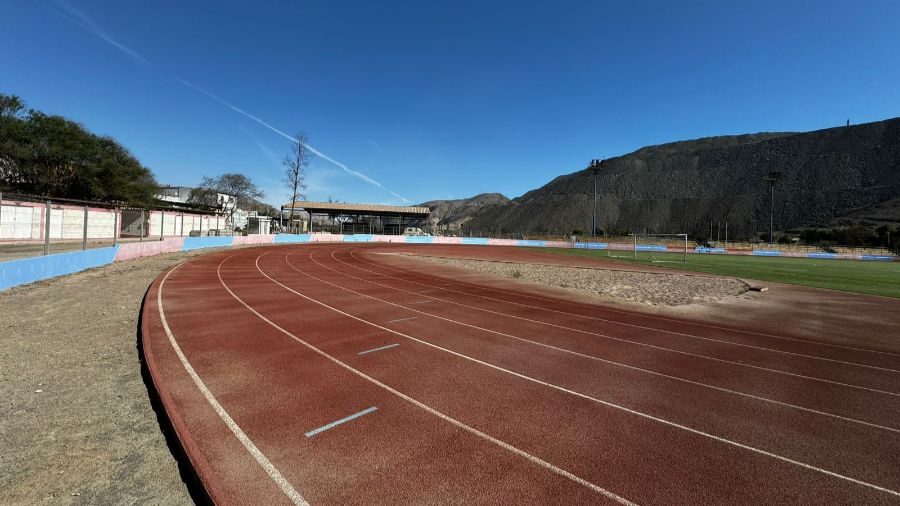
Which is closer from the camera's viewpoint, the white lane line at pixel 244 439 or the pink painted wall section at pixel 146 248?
the white lane line at pixel 244 439

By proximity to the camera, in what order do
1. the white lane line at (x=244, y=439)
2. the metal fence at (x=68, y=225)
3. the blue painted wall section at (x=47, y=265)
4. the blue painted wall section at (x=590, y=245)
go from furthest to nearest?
the blue painted wall section at (x=590, y=245)
the metal fence at (x=68, y=225)
the blue painted wall section at (x=47, y=265)
the white lane line at (x=244, y=439)

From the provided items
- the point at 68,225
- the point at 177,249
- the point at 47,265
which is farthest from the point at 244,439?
the point at 68,225

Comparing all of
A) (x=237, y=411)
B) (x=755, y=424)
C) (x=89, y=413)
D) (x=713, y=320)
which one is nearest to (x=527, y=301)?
(x=713, y=320)

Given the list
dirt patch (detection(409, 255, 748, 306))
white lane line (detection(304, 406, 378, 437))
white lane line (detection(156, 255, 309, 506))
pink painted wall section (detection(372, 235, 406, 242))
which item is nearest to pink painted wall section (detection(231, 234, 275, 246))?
pink painted wall section (detection(372, 235, 406, 242))

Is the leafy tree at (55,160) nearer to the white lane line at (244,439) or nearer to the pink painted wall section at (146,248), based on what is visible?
the pink painted wall section at (146,248)

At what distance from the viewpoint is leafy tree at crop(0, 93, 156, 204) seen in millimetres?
37656

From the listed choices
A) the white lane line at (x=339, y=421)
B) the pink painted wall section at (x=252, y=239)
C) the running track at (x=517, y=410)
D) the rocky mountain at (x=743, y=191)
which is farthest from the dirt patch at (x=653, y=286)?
the rocky mountain at (x=743, y=191)

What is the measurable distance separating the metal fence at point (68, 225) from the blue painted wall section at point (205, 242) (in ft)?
6.03

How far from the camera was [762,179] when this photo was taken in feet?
373

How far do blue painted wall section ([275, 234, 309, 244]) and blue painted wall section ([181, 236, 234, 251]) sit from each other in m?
7.31

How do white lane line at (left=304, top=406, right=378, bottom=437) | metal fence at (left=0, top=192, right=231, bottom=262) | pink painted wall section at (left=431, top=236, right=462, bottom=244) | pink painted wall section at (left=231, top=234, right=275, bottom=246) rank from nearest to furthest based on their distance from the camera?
white lane line at (left=304, top=406, right=378, bottom=437)
metal fence at (left=0, top=192, right=231, bottom=262)
pink painted wall section at (left=231, top=234, right=275, bottom=246)
pink painted wall section at (left=431, top=236, right=462, bottom=244)

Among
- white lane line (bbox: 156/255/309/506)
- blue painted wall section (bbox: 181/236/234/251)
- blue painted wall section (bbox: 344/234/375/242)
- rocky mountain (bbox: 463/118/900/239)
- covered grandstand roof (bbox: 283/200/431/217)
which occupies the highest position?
rocky mountain (bbox: 463/118/900/239)

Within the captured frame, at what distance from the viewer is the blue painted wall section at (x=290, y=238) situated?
145 feet

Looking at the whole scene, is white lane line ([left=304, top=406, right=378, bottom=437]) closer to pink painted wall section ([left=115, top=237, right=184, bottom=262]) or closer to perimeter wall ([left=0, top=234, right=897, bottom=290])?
perimeter wall ([left=0, top=234, right=897, bottom=290])
